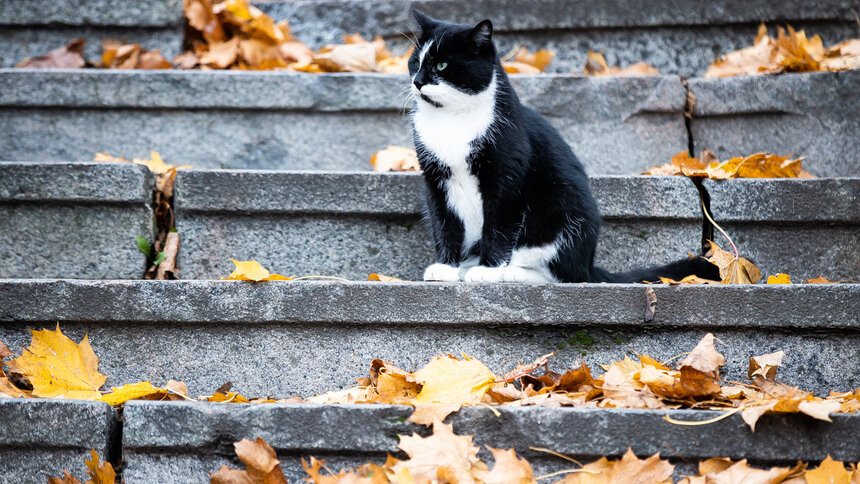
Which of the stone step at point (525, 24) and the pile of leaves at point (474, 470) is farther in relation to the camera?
the stone step at point (525, 24)

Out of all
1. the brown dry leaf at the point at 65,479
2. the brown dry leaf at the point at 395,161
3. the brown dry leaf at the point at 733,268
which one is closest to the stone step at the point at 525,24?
the brown dry leaf at the point at 395,161

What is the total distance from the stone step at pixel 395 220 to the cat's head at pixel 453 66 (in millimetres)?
262

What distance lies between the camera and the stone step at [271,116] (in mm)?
2643

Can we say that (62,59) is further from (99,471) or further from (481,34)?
(99,471)

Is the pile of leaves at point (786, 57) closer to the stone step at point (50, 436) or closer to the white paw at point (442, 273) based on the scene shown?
the white paw at point (442, 273)

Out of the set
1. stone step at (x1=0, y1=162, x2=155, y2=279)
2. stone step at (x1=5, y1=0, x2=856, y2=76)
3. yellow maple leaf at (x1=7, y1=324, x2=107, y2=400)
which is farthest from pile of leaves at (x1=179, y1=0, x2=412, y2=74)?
yellow maple leaf at (x1=7, y1=324, x2=107, y2=400)

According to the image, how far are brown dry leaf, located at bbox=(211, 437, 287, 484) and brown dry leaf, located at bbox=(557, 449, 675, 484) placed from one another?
514mm

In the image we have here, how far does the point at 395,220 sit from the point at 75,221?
0.90 meters

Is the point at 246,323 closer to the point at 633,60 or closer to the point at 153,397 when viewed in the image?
the point at 153,397

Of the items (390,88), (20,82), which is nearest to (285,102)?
(390,88)

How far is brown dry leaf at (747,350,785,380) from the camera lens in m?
1.61

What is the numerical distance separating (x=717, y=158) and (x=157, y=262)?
2002 mm

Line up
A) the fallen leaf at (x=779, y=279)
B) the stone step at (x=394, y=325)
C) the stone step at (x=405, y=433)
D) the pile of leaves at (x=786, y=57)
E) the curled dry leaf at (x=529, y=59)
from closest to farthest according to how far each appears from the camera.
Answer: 1. the stone step at (x=405, y=433)
2. the stone step at (x=394, y=325)
3. the fallen leaf at (x=779, y=279)
4. the pile of leaves at (x=786, y=57)
5. the curled dry leaf at (x=529, y=59)

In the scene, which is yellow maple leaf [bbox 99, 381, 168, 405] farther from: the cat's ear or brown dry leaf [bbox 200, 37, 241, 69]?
brown dry leaf [bbox 200, 37, 241, 69]
